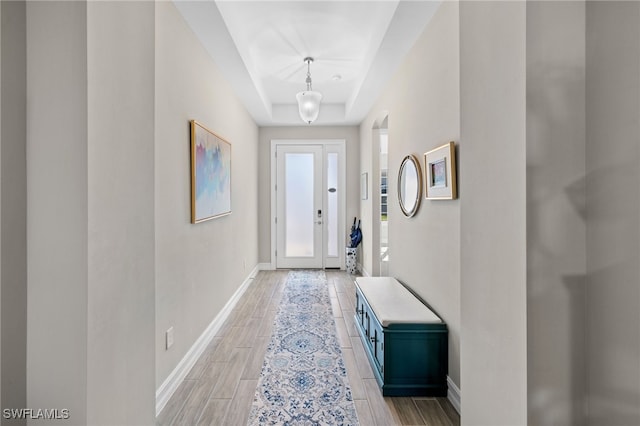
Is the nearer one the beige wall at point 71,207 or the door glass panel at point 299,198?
the beige wall at point 71,207

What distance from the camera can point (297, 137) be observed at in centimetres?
577

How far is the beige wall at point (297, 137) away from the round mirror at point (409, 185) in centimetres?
277

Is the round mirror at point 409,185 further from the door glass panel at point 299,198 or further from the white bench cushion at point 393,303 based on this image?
the door glass panel at point 299,198

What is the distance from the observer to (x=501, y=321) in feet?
3.03

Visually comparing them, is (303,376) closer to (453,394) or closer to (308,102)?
(453,394)

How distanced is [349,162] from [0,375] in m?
5.34

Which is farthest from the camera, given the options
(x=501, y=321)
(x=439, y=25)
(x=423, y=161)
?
(x=423, y=161)

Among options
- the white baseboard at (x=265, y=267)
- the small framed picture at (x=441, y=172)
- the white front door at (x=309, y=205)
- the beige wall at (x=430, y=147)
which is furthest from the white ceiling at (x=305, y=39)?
the white baseboard at (x=265, y=267)

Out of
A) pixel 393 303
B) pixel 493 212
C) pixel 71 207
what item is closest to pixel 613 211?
pixel 493 212

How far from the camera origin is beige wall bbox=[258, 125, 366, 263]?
5762 mm

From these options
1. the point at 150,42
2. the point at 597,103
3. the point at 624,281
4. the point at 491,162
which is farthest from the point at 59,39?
the point at 624,281

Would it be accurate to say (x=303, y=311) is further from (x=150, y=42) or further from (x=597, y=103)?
(x=597, y=103)

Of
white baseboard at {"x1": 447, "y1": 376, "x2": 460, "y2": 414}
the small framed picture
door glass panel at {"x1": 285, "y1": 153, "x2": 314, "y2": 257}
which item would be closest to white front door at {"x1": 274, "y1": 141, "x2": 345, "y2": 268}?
door glass panel at {"x1": 285, "y1": 153, "x2": 314, "y2": 257}

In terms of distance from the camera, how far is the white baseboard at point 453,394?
1946mm
